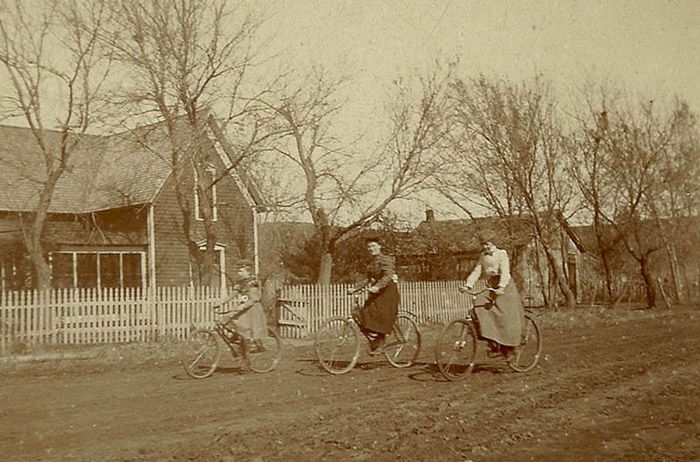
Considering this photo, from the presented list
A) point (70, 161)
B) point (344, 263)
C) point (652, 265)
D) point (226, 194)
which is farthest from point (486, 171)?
point (652, 265)

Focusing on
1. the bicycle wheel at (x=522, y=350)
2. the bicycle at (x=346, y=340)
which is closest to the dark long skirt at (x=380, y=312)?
the bicycle at (x=346, y=340)

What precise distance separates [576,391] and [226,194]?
19.8 meters

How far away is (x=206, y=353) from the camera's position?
10547mm

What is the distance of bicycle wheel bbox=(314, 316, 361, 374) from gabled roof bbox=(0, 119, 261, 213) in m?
12.4

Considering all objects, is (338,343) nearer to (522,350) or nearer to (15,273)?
(522,350)

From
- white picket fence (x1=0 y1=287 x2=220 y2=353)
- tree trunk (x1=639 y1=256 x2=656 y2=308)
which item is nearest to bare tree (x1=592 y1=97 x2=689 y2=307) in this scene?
tree trunk (x1=639 y1=256 x2=656 y2=308)

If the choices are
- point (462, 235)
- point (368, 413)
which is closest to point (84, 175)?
point (462, 235)

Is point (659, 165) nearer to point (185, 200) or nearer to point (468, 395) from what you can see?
point (185, 200)

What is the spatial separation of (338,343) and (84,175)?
17.1 meters

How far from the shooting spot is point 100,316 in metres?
16.6

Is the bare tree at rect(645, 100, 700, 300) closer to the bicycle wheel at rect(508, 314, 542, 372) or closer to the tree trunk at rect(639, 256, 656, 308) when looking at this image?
the tree trunk at rect(639, 256, 656, 308)

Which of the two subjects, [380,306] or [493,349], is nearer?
[493,349]

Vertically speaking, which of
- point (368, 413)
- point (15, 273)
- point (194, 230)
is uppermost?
point (194, 230)

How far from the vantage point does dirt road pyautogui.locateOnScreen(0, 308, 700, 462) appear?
5795 mm
